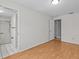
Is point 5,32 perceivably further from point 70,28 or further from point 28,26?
point 70,28

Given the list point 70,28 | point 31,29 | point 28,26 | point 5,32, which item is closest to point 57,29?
point 70,28

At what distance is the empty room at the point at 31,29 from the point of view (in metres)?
2.83

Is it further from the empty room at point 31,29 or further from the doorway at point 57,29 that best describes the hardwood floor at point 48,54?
the doorway at point 57,29

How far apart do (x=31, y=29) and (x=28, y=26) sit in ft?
0.93

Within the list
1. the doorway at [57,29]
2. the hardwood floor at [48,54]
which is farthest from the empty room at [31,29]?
the doorway at [57,29]

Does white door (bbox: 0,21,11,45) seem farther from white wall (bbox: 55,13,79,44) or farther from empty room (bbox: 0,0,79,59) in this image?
white wall (bbox: 55,13,79,44)

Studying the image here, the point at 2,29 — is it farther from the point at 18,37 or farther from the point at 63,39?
the point at 63,39

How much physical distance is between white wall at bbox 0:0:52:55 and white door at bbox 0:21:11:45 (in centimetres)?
45

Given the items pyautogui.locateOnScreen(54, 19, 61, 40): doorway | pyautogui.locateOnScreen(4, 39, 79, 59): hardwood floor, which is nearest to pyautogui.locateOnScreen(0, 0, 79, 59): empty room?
pyautogui.locateOnScreen(4, 39, 79, 59): hardwood floor

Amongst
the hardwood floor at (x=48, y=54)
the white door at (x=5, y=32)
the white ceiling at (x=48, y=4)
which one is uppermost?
the white ceiling at (x=48, y=4)

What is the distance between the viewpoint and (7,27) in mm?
2980

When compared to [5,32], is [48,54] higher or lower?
lower

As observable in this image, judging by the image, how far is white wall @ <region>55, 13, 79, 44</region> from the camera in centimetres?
473

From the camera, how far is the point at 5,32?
2.95 metres
